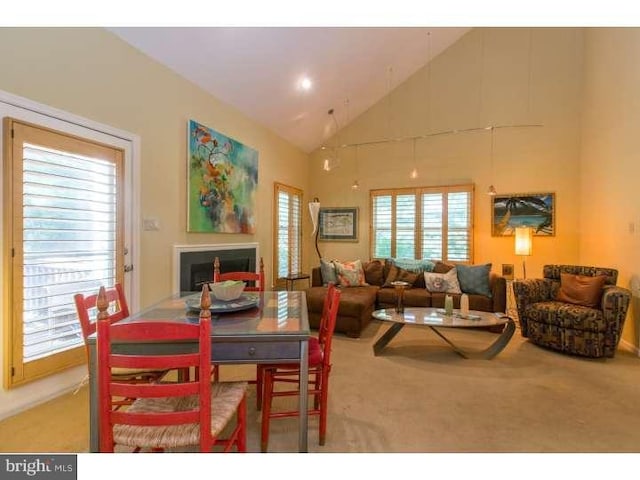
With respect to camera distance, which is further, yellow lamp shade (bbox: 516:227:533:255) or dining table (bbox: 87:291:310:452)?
yellow lamp shade (bbox: 516:227:533:255)

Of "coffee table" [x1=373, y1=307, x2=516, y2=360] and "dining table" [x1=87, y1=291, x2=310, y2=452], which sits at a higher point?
"dining table" [x1=87, y1=291, x2=310, y2=452]

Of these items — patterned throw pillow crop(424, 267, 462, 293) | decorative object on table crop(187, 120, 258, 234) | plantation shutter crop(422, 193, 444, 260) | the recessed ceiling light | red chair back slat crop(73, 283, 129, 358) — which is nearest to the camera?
red chair back slat crop(73, 283, 129, 358)

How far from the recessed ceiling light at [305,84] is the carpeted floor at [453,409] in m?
3.50

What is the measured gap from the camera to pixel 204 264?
3.76 meters

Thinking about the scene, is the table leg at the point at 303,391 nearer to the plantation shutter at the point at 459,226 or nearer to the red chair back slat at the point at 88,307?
the red chair back slat at the point at 88,307

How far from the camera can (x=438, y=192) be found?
5527mm

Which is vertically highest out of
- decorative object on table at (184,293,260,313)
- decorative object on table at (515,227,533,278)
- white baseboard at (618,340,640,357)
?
decorative object on table at (515,227,533,278)

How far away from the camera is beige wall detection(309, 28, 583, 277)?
15.8 feet

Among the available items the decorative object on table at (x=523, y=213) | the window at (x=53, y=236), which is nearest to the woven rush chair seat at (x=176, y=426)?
the window at (x=53, y=236)

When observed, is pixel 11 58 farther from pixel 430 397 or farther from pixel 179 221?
pixel 430 397

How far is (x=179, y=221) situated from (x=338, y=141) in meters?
3.79

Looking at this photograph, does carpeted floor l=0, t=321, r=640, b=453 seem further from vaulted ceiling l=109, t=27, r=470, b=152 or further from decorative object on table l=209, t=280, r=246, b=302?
vaulted ceiling l=109, t=27, r=470, b=152

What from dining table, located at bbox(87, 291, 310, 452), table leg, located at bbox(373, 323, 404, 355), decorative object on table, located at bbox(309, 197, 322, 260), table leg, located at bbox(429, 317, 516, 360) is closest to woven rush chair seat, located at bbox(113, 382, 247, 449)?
dining table, located at bbox(87, 291, 310, 452)

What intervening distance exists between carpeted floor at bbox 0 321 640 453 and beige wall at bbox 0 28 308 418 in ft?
2.02
